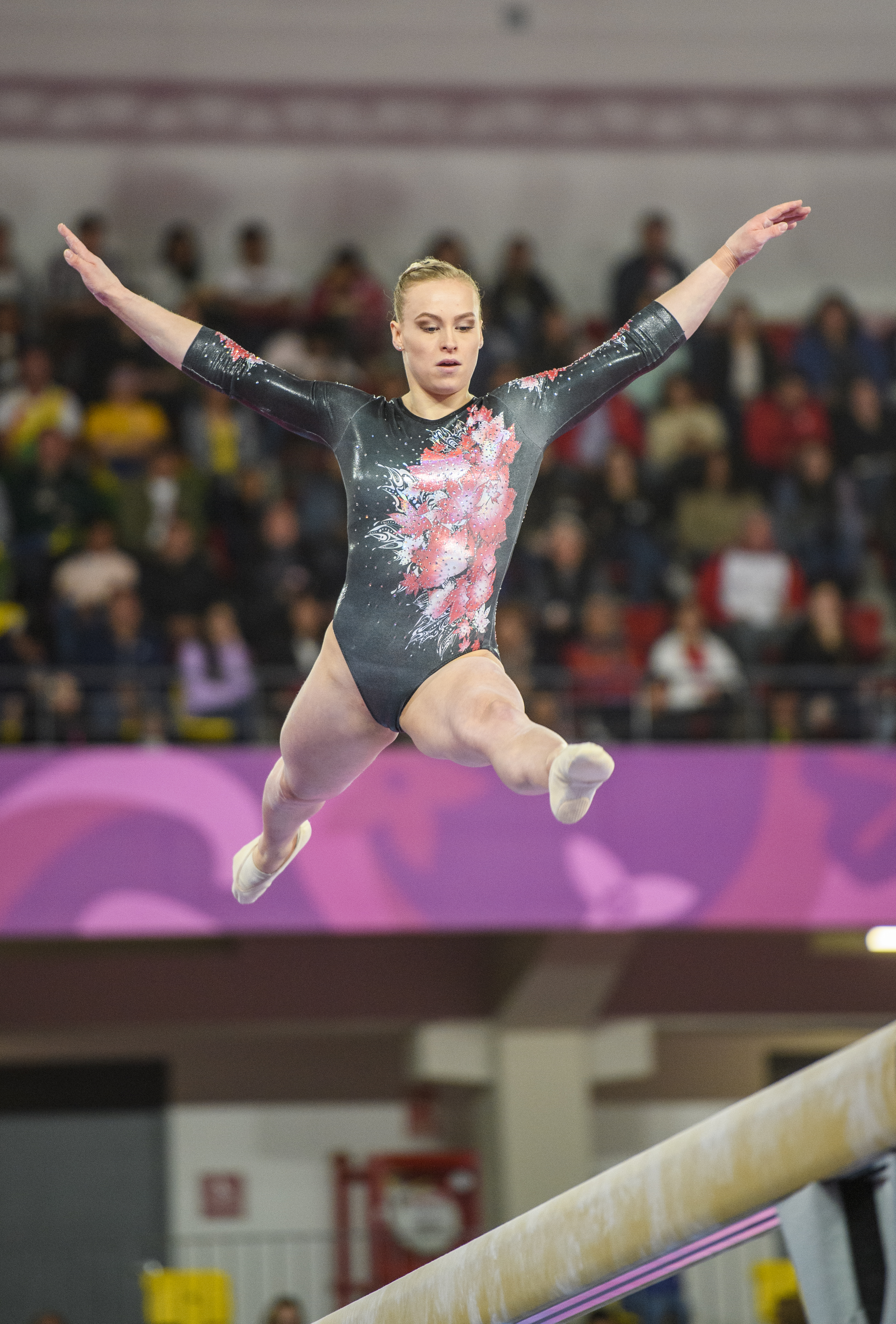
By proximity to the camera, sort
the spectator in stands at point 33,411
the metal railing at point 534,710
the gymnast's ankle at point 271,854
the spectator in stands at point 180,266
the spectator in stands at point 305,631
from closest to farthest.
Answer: the gymnast's ankle at point 271,854 < the metal railing at point 534,710 < the spectator in stands at point 305,631 < the spectator in stands at point 33,411 < the spectator in stands at point 180,266

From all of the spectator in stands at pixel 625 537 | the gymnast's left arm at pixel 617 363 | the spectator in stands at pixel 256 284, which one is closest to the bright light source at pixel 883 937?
the spectator in stands at pixel 625 537

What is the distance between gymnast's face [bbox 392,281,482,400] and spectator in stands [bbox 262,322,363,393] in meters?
6.85

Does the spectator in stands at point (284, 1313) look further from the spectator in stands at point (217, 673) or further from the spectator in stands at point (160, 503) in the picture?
the spectator in stands at point (160, 503)

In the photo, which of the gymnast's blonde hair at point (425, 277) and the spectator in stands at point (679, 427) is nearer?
the gymnast's blonde hair at point (425, 277)

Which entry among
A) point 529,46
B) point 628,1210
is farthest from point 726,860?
point 529,46

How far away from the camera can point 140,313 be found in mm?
3578

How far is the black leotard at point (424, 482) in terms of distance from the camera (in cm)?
340

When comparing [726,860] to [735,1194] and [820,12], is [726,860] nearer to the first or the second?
[735,1194]

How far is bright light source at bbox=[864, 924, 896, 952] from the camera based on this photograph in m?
7.89

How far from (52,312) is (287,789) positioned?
806 cm

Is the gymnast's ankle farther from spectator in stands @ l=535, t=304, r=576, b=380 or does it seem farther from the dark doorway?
the dark doorway

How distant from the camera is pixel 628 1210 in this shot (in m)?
2.77

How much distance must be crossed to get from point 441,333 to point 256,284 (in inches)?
334

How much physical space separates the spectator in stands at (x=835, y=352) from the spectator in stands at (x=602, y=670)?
103 inches
